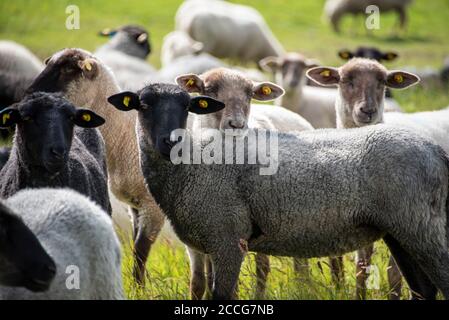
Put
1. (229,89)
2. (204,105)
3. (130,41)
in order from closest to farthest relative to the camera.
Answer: (204,105) < (229,89) < (130,41)

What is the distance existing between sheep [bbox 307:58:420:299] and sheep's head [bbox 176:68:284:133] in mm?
645

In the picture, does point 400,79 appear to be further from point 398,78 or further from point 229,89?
point 229,89

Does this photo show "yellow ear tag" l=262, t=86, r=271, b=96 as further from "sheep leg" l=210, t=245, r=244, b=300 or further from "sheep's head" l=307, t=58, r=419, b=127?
"sheep leg" l=210, t=245, r=244, b=300

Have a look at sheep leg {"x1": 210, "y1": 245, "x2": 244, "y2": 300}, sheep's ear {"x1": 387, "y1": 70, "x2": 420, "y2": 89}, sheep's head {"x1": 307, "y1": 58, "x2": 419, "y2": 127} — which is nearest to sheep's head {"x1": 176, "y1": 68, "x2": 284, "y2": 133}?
sheep's head {"x1": 307, "y1": 58, "x2": 419, "y2": 127}

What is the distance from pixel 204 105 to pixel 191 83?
875 millimetres

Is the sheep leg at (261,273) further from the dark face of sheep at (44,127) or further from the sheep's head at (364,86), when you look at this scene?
the dark face of sheep at (44,127)

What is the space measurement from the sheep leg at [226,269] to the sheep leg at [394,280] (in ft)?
4.31

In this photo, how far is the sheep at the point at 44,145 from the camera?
5.41 m

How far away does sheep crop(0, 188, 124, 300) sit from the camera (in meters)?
4.66

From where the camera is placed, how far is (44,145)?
5.40 meters

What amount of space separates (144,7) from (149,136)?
23474 millimetres

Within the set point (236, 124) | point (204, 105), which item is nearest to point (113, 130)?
point (236, 124)
